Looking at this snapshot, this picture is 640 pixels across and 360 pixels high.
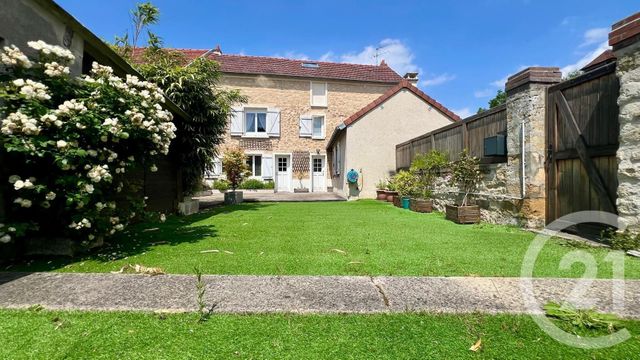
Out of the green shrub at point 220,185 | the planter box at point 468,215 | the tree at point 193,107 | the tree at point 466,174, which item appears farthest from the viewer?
the green shrub at point 220,185

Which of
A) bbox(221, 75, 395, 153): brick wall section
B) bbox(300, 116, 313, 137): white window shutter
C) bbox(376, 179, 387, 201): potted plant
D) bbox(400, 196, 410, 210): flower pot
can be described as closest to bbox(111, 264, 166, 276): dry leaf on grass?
bbox(400, 196, 410, 210): flower pot

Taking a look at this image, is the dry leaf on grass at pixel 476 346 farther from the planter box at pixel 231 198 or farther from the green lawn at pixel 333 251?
the planter box at pixel 231 198

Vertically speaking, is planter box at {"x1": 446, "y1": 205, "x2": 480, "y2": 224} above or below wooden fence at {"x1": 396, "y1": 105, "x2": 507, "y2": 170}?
below

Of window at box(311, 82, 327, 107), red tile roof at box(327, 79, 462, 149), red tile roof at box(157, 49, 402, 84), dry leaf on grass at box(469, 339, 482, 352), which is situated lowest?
dry leaf on grass at box(469, 339, 482, 352)

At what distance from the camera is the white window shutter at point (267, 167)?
63.9ft

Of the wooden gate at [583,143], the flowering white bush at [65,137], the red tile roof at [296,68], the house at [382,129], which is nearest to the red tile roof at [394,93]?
the house at [382,129]

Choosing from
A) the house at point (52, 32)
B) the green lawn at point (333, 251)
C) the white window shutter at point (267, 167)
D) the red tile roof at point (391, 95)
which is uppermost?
the red tile roof at point (391, 95)

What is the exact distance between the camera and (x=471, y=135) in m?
7.87

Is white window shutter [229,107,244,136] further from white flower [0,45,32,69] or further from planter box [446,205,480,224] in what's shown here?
white flower [0,45,32,69]

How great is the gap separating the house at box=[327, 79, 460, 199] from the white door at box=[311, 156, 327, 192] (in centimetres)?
615

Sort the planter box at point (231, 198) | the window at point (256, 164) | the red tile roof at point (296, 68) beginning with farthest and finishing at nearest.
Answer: the red tile roof at point (296, 68), the window at point (256, 164), the planter box at point (231, 198)

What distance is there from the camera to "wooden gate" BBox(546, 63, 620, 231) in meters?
4.34

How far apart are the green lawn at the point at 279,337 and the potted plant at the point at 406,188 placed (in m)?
7.80

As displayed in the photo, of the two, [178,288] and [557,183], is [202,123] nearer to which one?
[178,288]
